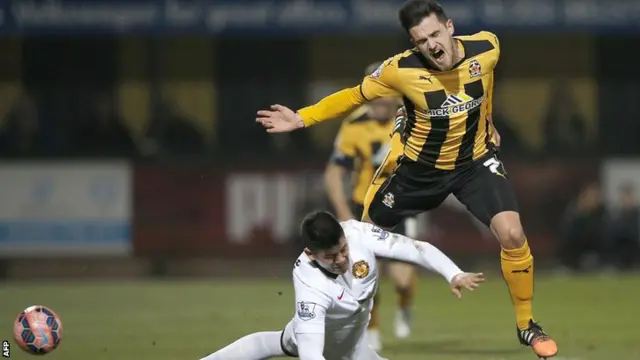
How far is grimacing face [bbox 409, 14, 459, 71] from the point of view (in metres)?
9.74

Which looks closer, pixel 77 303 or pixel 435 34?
pixel 435 34

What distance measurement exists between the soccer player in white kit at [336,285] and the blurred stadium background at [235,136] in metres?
11.8

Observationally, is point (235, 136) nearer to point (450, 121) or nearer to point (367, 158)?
point (367, 158)

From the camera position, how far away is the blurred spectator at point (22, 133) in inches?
935

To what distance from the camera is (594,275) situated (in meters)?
22.6

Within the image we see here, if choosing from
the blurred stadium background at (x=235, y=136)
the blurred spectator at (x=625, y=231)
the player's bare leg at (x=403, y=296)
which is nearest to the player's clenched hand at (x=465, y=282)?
the player's bare leg at (x=403, y=296)

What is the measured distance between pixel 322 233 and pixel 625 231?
15481 mm

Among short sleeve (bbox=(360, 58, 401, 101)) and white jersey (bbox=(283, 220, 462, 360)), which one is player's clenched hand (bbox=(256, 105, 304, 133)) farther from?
white jersey (bbox=(283, 220, 462, 360))

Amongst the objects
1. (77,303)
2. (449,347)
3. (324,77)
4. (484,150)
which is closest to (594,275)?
(324,77)

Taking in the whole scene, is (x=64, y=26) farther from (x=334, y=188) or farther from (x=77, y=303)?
(x=334, y=188)

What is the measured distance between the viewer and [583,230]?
2297 centimetres


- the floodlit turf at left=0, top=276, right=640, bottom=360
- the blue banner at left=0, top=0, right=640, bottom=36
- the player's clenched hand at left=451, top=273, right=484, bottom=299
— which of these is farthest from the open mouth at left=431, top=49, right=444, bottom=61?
the blue banner at left=0, top=0, right=640, bottom=36

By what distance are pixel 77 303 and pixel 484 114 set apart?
28.7 feet

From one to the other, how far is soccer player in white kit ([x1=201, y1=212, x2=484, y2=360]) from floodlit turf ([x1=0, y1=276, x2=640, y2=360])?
2609 mm
